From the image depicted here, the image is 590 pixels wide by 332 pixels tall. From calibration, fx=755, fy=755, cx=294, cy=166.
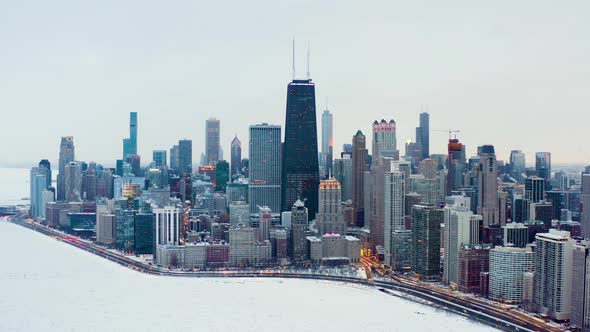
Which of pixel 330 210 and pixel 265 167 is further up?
pixel 265 167

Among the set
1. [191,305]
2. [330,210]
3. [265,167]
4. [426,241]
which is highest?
[265,167]

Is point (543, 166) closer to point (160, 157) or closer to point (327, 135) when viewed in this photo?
point (327, 135)

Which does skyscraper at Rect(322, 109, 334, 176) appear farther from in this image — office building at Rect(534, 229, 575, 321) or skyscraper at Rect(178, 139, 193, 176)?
office building at Rect(534, 229, 575, 321)

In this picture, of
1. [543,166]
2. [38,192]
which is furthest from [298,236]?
[38,192]

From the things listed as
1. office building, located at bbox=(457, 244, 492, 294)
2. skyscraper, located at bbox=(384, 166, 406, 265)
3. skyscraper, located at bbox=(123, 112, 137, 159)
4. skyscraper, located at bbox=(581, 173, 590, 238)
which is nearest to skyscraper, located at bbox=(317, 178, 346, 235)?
skyscraper, located at bbox=(384, 166, 406, 265)

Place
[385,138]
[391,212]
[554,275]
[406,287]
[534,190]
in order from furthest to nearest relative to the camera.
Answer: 1. [385,138]
2. [534,190]
3. [391,212]
4. [406,287]
5. [554,275]

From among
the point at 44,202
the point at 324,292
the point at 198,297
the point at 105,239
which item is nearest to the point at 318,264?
the point at 324,292

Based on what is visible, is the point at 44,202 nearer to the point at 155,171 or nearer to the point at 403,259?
the point at 155,171

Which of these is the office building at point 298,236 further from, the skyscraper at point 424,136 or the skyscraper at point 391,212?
the skyscraper at point 424,136
